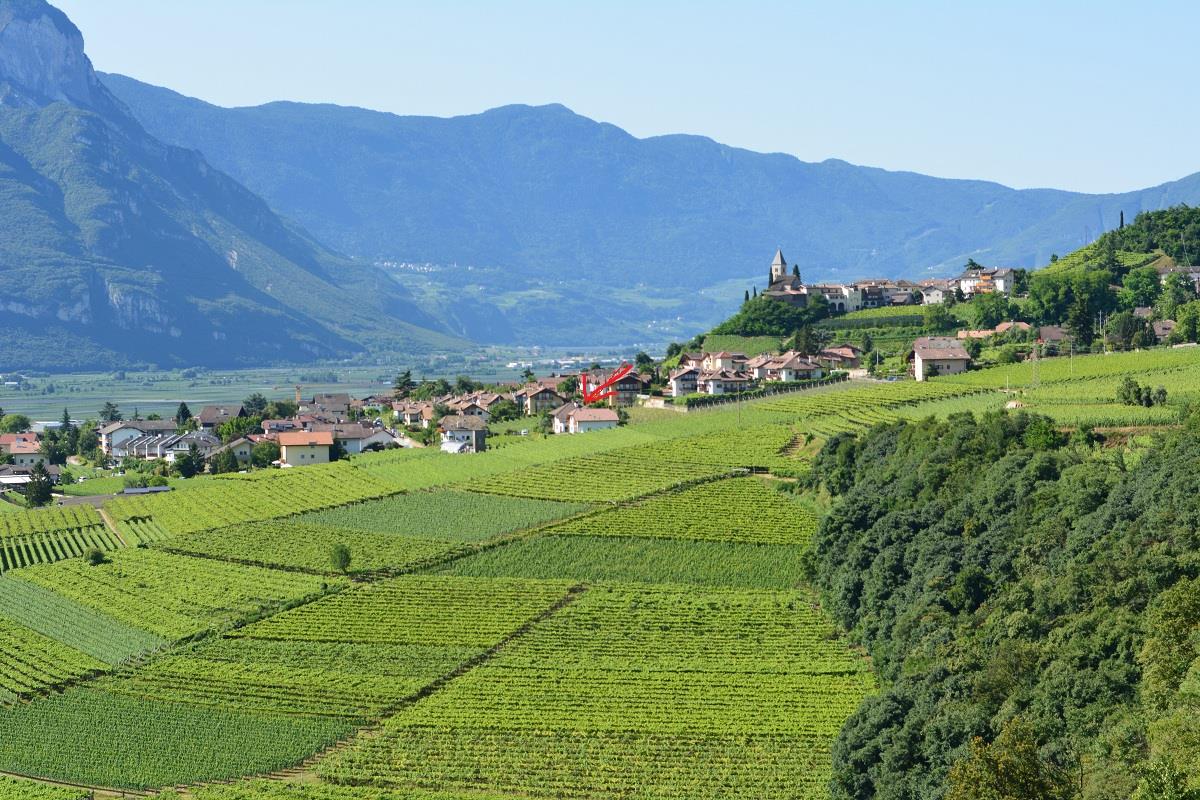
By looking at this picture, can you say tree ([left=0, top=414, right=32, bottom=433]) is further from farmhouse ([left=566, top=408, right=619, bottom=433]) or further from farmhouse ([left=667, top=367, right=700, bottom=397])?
farmhouse ([left=566, top=408, right=619, bottom=433])

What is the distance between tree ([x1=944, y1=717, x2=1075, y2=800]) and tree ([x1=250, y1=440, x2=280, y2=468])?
215 feet

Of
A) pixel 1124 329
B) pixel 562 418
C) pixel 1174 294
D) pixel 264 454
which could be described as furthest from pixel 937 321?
pixel 264 454

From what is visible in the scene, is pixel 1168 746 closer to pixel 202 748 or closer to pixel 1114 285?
pixel 202 748

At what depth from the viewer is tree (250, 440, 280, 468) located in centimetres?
8906

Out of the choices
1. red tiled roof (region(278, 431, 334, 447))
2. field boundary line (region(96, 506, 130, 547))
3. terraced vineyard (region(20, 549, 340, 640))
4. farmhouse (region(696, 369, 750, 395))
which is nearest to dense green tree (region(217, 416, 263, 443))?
red tiled roof (region(278, 431, 334, 447))

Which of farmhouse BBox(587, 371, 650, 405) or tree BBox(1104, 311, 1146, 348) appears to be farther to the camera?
farmhouse BBox(587, 371, 650, 405)

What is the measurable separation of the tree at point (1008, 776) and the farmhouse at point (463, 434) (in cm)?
5535

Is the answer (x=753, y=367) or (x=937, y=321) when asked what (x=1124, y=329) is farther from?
(x=753, y=367)

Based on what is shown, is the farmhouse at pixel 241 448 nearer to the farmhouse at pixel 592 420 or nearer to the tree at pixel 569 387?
the farmhouse at pixel 592 420

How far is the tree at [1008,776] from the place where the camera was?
26.6 m

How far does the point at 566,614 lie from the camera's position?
47.2 m

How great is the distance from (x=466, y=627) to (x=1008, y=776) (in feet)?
72.4

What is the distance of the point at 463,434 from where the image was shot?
86938 millimetres

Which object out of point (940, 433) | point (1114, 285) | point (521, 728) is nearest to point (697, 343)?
point (1114, 285)
